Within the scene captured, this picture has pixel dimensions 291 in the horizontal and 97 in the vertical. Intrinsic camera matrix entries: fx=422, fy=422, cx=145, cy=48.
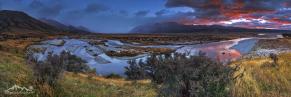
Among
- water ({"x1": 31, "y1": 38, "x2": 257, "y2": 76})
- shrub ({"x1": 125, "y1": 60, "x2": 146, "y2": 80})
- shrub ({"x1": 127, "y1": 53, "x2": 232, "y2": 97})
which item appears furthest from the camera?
water ({"x1": 31, "y1": 38, "x2": 257, "y2": 76})

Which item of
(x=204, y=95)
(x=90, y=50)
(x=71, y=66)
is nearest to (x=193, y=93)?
(x=204, y=95)

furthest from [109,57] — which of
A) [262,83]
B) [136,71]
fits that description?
[262,83]

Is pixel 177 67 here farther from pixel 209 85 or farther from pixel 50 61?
pixel 50 61

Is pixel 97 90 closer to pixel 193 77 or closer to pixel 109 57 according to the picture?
pixel 193 77

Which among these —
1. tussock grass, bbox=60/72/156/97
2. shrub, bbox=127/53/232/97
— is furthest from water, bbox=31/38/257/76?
shrub, bbox=127/53/232/97

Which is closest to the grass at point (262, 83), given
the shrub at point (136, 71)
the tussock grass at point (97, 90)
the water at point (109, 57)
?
the tussock grass at point (97, 90)

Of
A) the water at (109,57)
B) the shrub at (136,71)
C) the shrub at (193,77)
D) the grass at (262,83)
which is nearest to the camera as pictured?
the shrub at (193,77)

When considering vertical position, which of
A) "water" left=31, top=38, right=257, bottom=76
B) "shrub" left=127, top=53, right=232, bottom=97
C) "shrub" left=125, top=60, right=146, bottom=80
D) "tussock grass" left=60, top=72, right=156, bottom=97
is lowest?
"water" left=31, top=38, right=257, bottom=76

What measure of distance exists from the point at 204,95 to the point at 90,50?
81.6m

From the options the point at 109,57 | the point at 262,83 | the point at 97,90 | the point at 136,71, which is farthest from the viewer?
the point at 109,57

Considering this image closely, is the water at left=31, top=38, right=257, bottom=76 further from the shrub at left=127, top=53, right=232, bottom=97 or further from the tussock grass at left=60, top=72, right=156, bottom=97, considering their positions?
the shrub at left=127, top=53, right=232, bottom=97

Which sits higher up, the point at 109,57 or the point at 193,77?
the point at 193,77

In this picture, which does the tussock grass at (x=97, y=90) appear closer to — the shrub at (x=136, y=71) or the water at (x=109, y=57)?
the shrub at (x=136, y=71)

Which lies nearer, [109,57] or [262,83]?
[262,83]
